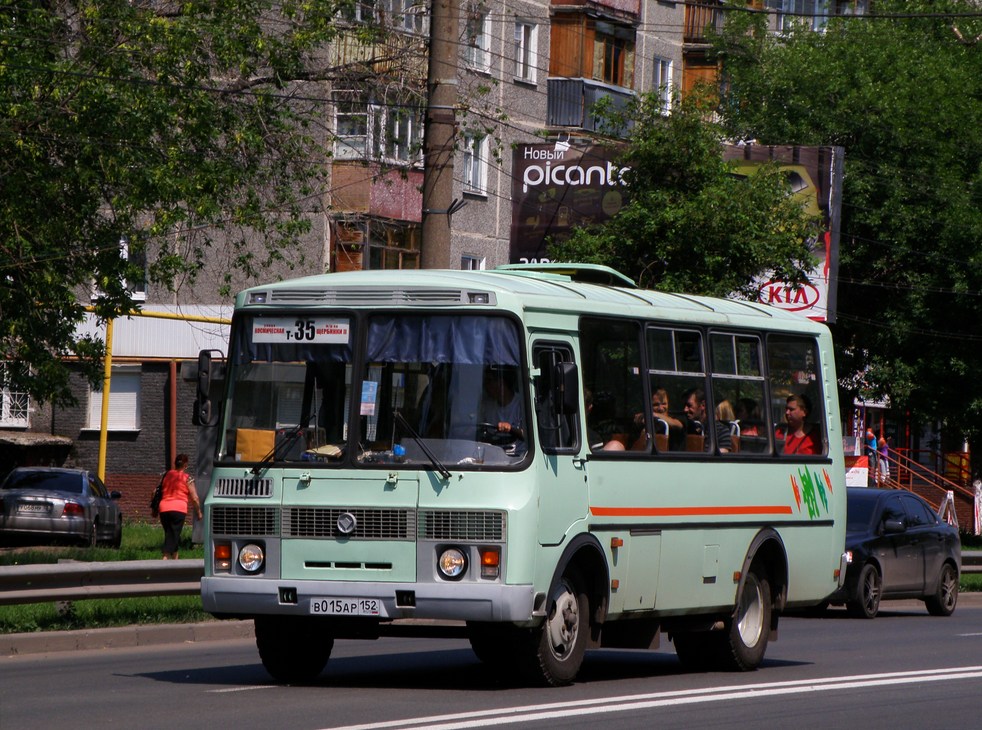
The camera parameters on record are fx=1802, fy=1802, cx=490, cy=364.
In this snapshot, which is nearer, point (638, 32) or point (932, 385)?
point (932, 385)

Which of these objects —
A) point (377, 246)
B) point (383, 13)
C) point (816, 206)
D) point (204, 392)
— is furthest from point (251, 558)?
point (377, 246)

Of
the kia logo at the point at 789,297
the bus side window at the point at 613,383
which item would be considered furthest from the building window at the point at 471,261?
the bus side window at the point at 613,383

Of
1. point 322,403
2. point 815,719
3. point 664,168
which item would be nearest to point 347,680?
point 322,403

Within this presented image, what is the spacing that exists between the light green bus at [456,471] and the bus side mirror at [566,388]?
14 mm

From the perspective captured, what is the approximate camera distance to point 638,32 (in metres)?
48.8

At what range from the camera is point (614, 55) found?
46562mm

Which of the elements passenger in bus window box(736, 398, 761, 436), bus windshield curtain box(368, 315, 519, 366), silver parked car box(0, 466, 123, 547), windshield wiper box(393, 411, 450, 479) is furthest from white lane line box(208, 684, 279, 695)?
silver parked car box(0, 466, 123, 547)

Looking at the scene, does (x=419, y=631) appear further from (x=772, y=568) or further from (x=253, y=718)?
(x=772, y=568)

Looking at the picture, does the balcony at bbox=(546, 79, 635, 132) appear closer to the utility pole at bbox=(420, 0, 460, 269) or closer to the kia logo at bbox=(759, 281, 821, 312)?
the kia logo at bbox=(759, 281, 821, 312)

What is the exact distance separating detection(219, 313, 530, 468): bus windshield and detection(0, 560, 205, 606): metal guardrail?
3.52m

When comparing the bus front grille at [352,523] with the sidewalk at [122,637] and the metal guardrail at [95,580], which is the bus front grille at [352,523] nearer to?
the sidewalk at [122,637]

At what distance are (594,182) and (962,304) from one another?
9894 mm

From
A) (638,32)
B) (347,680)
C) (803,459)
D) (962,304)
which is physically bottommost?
(347,680)

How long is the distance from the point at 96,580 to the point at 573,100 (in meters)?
30.8
